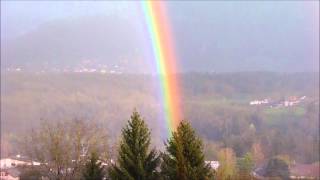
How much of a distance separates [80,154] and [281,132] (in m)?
122

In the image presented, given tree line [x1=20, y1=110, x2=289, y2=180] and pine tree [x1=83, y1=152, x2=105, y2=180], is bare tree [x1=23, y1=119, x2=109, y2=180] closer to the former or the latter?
tree line [x1=20, y1=110, x2=289, y2=180]

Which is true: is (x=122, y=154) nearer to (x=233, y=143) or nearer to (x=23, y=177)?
(x=23, y=177)

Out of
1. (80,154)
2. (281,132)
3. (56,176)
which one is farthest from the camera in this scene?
(281,132)

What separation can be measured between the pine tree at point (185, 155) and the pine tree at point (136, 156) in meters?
1.36

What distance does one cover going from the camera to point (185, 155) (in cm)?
3450

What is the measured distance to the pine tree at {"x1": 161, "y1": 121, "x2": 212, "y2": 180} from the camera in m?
33.6

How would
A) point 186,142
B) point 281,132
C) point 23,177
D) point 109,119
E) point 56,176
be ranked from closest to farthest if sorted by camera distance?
point 186,142 < point 56,176 < point 23,177 < point 281,132 < point 109,119

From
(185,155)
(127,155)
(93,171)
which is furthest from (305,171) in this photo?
(127,155)

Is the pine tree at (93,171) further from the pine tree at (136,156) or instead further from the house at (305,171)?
the house at (305,171)

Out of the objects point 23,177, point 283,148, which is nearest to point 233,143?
point 283,148

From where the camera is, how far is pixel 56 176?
2005 inches

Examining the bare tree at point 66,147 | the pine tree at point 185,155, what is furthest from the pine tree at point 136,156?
the bare tree at point 66,147

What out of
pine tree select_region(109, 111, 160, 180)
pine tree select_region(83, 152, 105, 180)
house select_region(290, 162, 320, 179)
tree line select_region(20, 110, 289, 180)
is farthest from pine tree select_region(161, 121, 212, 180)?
house select_region(290, 162, 320, 179)

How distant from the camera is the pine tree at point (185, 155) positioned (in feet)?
110
